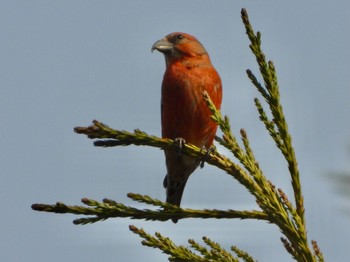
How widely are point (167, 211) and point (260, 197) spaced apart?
34 centimetres

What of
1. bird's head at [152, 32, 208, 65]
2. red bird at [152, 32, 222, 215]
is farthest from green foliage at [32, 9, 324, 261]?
bird's head at [152, 32, 208, 65]

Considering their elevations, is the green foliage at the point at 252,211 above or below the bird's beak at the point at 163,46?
below

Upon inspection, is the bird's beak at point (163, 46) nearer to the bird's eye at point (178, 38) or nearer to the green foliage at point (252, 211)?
the bird's eye at point (178, 38)

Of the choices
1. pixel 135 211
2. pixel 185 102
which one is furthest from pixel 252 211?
pixel 185 102

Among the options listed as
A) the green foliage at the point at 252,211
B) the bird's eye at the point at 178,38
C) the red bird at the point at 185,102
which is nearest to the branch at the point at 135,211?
the green foliage at the point at 252,211

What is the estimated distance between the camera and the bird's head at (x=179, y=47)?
18.9ft

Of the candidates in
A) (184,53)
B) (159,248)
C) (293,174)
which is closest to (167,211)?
(159,248)

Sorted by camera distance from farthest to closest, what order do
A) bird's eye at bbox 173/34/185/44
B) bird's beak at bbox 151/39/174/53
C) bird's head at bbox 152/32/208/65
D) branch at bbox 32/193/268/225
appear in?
1. bird's eye at bbox 173/34/185/44
2. bird's beak at bbox 151/39/174/53
3. bird's head at bbox 152/32/208/65
4. branch at bbox 32/193/268/225

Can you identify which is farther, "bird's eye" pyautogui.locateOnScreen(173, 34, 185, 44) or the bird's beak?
"bird's eye" pyautogui.locateOnScreen(173, 34, 185, 44)

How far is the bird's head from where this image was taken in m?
5.76

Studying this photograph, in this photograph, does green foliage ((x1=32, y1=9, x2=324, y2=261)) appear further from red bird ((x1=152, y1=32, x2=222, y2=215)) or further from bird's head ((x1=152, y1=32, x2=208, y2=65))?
bird's head ((x1=152, y1=32, x2=208, y2=65))

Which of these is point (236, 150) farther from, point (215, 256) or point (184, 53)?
point (184, 53)

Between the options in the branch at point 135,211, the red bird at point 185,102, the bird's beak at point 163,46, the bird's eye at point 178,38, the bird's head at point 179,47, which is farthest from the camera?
the bird's eye at point 178,38

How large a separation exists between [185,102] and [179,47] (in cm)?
108
